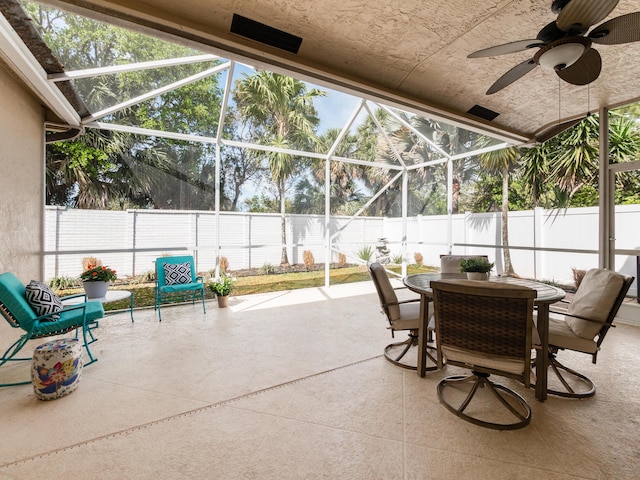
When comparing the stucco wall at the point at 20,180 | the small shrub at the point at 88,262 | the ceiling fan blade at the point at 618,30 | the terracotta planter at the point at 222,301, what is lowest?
the terracotta planter at the point at 222,301

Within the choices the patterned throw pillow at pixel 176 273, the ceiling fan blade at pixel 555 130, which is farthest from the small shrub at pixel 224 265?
the ceiling fan blade at pixel 555 130

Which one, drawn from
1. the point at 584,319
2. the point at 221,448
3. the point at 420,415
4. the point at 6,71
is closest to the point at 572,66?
the point at 584,319

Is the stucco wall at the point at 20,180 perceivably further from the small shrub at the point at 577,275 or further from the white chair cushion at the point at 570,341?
the small shrub at the point at 577,275

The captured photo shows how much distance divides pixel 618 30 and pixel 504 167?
13.7 feet

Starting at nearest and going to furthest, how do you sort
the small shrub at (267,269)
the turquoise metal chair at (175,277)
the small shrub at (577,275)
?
1. the turquoise metal chair at (175,277)
2. the small shrub at (577,275)
3. the small shrub at (267,269)

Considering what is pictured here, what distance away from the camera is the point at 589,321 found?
209 centimetres

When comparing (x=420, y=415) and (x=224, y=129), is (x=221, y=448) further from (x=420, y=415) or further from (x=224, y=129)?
(x=224, y=129)

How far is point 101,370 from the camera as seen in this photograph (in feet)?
8.32

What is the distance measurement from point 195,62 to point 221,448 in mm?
3963

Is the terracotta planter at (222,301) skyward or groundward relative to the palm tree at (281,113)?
groundward

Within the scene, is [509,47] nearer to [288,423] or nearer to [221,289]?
[288,423]

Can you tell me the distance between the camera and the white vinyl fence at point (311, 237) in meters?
3.96

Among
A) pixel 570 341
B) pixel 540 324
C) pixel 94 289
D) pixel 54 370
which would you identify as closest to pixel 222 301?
pixel 94 289

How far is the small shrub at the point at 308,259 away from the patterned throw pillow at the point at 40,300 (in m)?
4.36
